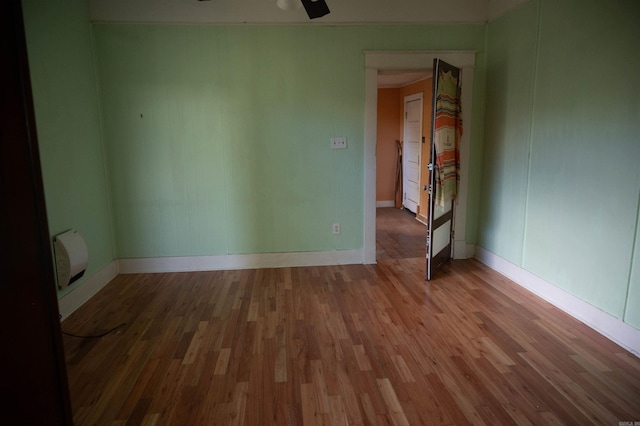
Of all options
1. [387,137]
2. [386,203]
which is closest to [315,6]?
[387,137]

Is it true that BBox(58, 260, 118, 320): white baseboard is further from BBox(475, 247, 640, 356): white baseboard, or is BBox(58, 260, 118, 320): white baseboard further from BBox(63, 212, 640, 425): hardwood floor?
BBox(475, 247, 640, 356): white baseboard

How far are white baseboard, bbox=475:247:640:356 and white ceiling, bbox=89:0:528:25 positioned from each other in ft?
8.01

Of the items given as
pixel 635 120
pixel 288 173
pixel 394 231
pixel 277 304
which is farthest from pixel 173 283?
pixel 635 120

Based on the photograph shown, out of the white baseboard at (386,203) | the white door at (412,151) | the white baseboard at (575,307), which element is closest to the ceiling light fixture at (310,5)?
the white baseboard at (575,307)

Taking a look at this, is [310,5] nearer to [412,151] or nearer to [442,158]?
[442,158]

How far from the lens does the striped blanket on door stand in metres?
3.68

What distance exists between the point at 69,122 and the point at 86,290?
1444 millimetres

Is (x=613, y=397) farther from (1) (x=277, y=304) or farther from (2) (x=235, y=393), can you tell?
(1) (x=277, y=304)

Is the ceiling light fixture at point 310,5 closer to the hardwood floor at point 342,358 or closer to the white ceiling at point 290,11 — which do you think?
the white ceiling at point 290,11

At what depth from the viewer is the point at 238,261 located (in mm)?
4133

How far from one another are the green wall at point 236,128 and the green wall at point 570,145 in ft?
2.06

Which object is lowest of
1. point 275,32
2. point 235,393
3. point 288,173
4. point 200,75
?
point 235,393

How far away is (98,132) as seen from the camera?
12.2 feet

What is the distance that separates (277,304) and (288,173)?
1.43 metres
